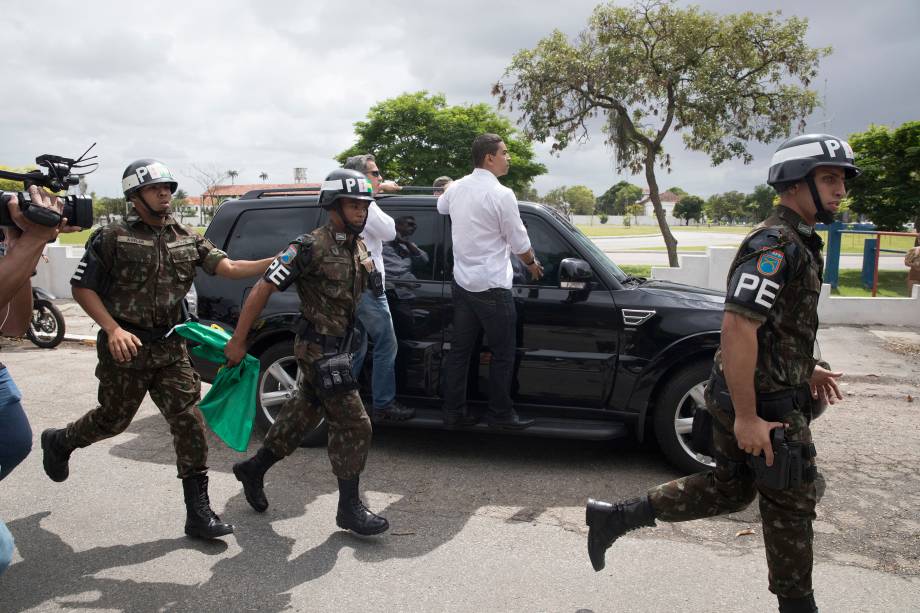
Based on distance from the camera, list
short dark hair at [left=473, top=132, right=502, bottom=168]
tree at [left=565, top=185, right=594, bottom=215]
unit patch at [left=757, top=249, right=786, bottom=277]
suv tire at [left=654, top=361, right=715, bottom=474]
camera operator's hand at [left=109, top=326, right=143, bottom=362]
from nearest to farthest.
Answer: unit patch at [left=757, top=249, right=786, bottom=277] < camera operator's hand at [left=109, top=326, right=143, bottom=362] < suv tire at [left=654, top=361, right=715, bottom=474] < short dark hair at [left=473, top=132, right=502, bottom=168] < tree at [left=565, top=185, right=594, bottom=215]

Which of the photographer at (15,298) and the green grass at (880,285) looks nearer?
the photographer at (15,298)

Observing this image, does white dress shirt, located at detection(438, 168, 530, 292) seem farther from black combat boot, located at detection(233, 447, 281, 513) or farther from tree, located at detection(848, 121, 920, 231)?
tree, located at detection(848, 121, 920, 231)

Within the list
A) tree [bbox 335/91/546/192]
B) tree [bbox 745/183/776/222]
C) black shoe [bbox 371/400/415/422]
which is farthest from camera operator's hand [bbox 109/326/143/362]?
tree [bbox 745/183/776/222]

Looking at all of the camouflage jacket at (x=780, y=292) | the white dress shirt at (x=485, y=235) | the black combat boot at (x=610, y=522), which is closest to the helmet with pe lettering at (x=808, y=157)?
the camouflage jacket at (x=780, y=292)

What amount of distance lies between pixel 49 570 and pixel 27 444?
889 mm

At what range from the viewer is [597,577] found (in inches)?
129

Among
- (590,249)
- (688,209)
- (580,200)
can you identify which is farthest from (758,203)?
(590,249)

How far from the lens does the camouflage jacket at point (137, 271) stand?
348 cm

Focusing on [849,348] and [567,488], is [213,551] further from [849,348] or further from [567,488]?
[849,348]

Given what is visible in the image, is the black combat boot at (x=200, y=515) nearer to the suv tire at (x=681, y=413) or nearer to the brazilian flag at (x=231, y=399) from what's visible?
the brazilian flag at (x=231, y=399)

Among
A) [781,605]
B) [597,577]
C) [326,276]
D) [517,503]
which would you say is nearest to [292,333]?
[326,276]

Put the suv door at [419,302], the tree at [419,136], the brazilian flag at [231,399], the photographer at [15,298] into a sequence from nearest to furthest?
the photographer at [15,298] < the brazilian flag at [231,399] < the suv door at [419,302] < the tree at [419,136]

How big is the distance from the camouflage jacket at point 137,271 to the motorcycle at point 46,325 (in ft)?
20.4

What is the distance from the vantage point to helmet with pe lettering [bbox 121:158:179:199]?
3.46m
